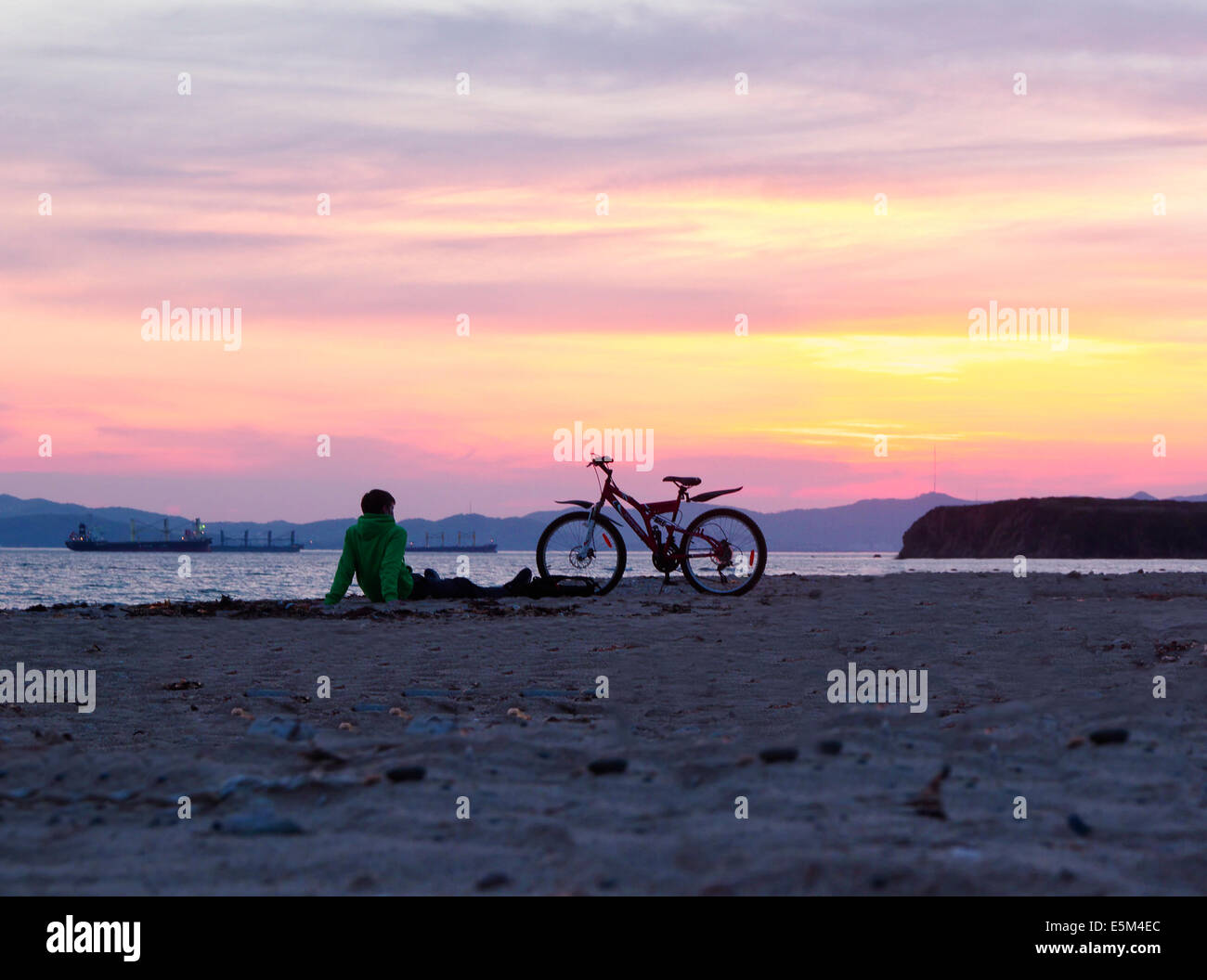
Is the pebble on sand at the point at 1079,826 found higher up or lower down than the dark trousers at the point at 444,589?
lower down

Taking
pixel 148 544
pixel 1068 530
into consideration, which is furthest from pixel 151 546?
pixel 1068 530

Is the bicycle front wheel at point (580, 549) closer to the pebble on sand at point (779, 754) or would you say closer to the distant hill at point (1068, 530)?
the pebble on sand at point (779, 754)

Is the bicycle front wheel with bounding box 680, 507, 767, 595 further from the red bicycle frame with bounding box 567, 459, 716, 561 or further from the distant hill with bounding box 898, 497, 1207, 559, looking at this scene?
the distant hill with bounding box 898, 497, 1207, 559

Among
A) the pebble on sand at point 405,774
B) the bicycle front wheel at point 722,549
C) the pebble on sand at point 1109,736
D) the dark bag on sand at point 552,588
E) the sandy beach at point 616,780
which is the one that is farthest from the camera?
the bicycle front wheel at point 722,549

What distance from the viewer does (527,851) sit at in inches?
114

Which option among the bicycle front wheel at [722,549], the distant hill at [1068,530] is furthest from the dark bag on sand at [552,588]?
the distant hill at [1068,530]

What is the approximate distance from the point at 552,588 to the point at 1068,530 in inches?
4958

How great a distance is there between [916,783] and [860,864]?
0.90m

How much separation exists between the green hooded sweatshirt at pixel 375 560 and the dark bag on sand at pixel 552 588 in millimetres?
1506

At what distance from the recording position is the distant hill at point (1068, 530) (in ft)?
404

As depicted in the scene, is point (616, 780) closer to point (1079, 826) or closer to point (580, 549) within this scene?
point (1079, 826)

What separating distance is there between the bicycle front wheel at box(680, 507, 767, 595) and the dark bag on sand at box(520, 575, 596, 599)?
1.23m

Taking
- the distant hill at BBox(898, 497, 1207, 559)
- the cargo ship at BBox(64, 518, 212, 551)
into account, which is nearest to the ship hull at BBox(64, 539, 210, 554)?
the cargo ship at BBox(64, 518, 212, 551)
